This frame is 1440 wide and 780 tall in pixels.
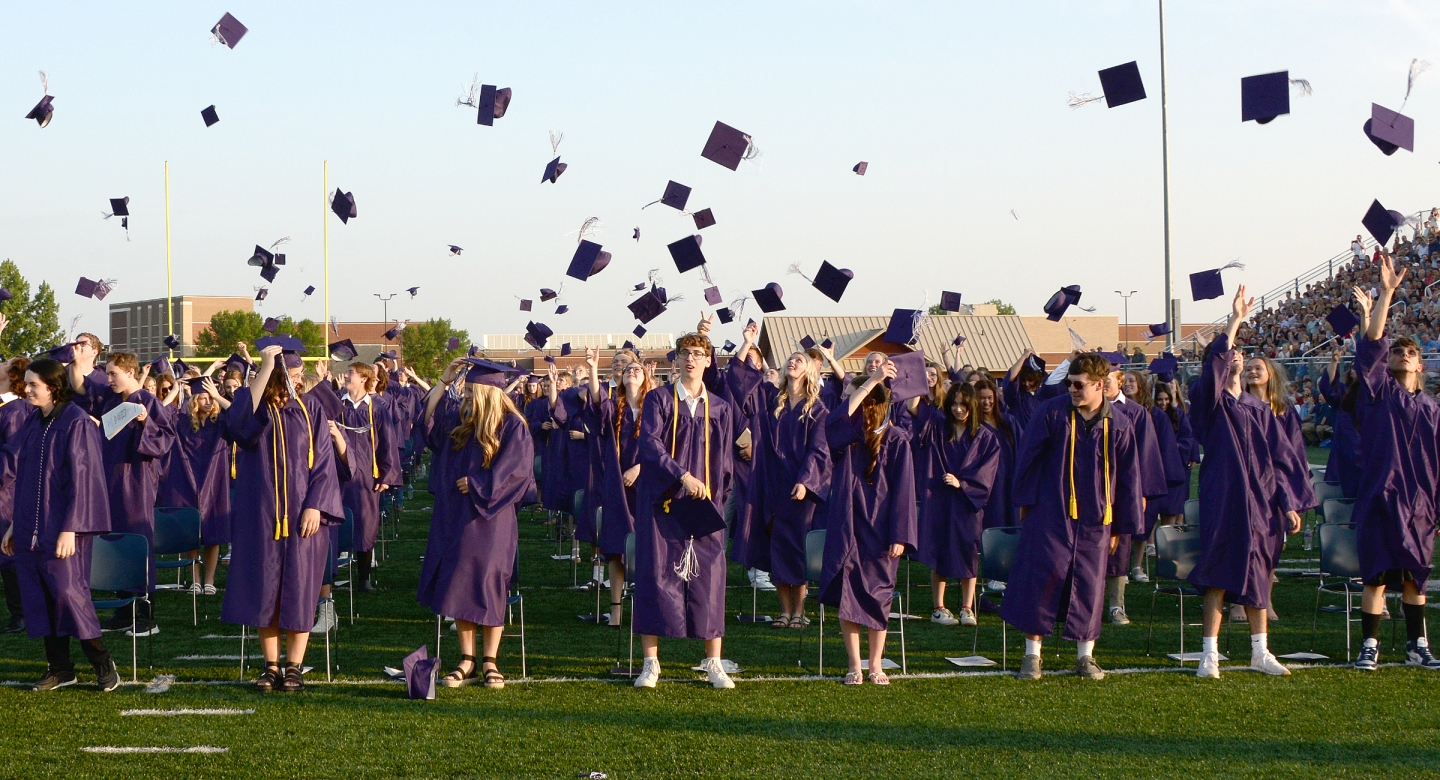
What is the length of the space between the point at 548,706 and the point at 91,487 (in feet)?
8.05

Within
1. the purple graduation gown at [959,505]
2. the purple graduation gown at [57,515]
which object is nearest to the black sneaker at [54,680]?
the purple graduation gown at [57,515]

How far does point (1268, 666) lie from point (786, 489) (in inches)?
116

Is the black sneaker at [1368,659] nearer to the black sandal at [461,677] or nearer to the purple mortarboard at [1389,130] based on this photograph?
the purple mortarboard at [1389,130]

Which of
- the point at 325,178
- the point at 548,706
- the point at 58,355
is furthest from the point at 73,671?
the point at 325,178

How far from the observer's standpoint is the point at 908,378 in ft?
21.8

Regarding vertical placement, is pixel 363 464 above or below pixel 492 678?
above

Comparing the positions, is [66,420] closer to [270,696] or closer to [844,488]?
[270,696]

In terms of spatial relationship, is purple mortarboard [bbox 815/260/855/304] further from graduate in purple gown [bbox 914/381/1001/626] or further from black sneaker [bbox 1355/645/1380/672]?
black sneaker [bbox 1355/645/1380/672]

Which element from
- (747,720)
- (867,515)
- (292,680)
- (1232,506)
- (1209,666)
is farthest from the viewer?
(1232,506)

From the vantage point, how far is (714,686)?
6.44 meters

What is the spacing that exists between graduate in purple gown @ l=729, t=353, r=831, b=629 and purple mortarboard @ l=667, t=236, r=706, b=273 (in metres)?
1.85

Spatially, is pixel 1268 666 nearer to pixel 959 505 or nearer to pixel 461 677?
pixel 959 505

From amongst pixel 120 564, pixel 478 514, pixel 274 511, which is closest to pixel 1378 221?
pixel 478 514

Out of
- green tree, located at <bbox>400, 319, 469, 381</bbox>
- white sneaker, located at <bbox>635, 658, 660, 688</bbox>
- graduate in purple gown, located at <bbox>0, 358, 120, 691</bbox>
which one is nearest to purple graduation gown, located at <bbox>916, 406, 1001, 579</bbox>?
white sneaker, located at <bbox>635, 658, 660, 688</bbox>
